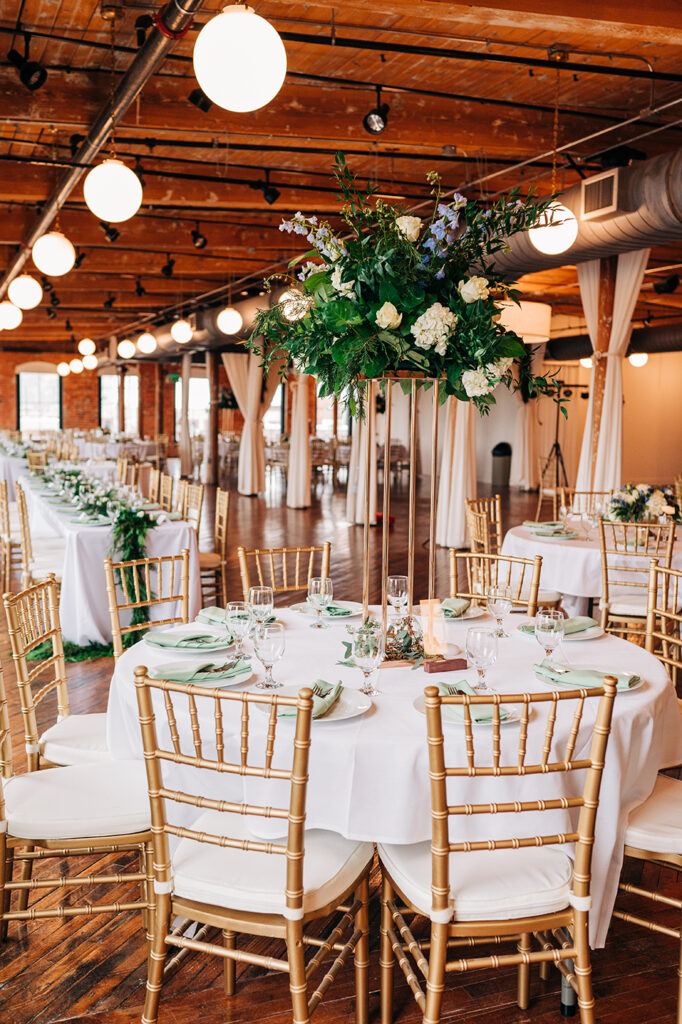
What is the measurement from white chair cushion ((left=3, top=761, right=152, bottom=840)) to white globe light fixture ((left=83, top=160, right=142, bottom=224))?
8.85 feet

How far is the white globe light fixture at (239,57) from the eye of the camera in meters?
2.58

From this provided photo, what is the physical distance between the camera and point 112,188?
3.99 metres

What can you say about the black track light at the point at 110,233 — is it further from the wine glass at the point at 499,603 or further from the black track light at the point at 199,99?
the wine glass at the point at 499,603

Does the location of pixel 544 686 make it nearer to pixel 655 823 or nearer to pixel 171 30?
pixel 655 823

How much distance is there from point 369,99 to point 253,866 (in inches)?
218

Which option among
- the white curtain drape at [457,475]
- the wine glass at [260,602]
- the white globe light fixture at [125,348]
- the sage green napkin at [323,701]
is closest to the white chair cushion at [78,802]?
the sage green napkin at [323,701]

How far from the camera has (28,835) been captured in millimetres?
2254

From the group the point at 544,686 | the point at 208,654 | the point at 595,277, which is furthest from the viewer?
the point at 595,277

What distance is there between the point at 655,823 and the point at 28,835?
169 cm

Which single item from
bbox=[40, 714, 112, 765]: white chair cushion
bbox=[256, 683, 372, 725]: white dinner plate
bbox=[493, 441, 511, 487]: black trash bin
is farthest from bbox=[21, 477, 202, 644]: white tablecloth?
bbox=[493, 441, 511, 487]: black trash bin

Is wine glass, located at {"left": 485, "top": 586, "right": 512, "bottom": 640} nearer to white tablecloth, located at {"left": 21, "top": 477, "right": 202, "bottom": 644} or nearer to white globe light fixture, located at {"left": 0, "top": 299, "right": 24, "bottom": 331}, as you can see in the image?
white tablecloth, located at {"left": 21, "top": 477, "right": 202, "bottom": 644}

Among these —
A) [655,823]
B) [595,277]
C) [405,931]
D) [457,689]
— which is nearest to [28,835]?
[405,931]

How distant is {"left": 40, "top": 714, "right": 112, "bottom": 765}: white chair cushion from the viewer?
273cm

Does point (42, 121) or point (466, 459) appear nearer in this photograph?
point (42, 121)
